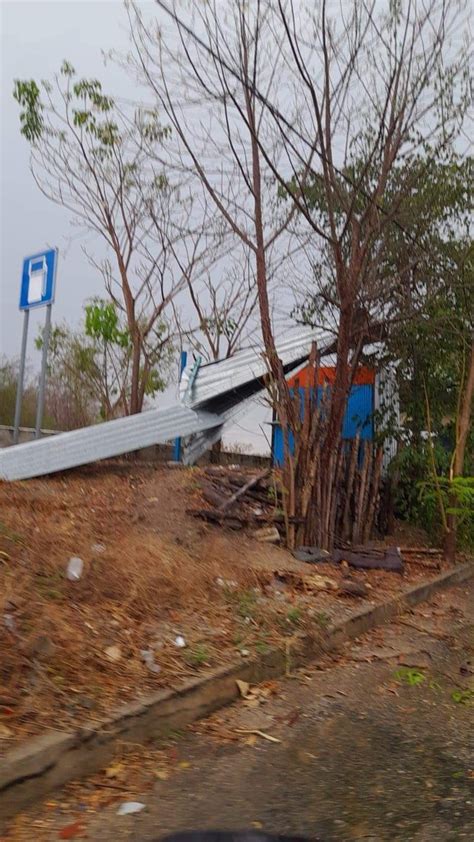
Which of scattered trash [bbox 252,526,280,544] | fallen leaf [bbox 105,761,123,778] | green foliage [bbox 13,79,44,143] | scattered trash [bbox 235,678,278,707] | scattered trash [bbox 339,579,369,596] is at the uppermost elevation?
green foliage [bbox 13,79,44,143]

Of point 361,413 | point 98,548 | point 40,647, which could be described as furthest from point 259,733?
point 361,413

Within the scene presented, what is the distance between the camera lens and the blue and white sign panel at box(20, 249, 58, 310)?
29.5 feet

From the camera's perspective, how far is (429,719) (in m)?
4.64

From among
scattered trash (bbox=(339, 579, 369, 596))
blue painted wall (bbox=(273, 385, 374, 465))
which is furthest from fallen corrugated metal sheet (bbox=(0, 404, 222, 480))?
scattered trash (bbox=(339, 579, 369, 596))

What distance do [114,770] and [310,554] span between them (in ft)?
14.7

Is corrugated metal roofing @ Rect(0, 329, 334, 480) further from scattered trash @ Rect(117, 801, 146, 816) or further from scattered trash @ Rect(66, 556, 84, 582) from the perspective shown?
scattered trash @ Rect(117, 801, 146, 816)

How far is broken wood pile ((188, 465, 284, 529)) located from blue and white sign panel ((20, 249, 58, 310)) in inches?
117

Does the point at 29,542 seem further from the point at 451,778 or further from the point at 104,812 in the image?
the point at 451,778

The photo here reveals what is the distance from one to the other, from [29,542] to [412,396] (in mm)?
6051

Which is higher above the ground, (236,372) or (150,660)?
(236,372)

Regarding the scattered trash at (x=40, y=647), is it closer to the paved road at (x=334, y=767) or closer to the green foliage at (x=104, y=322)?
the paved road at (x=334, y=767)

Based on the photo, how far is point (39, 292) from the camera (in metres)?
9.24

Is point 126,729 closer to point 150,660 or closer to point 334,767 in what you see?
point 150,660

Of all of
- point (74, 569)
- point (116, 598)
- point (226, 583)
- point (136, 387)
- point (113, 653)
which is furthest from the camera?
point (136, 387)
